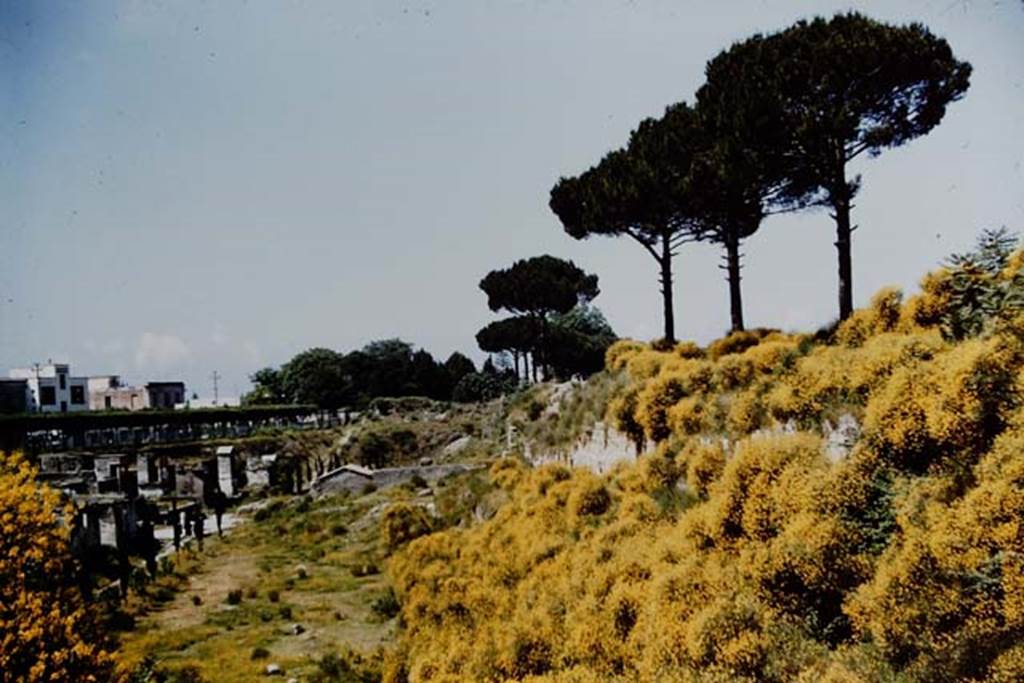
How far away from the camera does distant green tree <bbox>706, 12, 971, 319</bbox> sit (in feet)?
68.3

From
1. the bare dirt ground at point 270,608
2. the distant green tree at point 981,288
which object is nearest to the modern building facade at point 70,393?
the bare dirt ground at point 270,608

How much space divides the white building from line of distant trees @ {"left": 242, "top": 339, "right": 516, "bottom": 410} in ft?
72.0

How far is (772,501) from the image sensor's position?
9359 millimetres

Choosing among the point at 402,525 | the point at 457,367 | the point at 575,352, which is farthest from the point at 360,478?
the point at 457,367

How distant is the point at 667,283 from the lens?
2889 cm

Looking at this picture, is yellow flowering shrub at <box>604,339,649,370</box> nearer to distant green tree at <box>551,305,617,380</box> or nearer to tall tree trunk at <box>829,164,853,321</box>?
tall tree trunk at <box>829,164,853,321</box>

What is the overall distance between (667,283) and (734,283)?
3.39 metres

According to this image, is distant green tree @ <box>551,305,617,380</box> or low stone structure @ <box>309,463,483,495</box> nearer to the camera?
low stone structure @ <box>309,463,483,495</box>

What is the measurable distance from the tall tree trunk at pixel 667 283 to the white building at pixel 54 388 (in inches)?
3349

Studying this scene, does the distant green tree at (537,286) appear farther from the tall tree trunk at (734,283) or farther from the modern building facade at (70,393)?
the modern building facade at (70,393)

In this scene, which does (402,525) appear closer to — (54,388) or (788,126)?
(788,126)

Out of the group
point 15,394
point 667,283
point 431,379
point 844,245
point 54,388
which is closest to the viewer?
point 844,245

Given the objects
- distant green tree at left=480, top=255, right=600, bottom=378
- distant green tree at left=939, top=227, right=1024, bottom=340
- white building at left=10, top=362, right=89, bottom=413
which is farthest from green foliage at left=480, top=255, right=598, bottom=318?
white building at left=10, top=362, right=89, bottom=413

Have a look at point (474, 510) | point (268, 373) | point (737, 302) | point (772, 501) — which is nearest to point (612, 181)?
point (737, 302)
